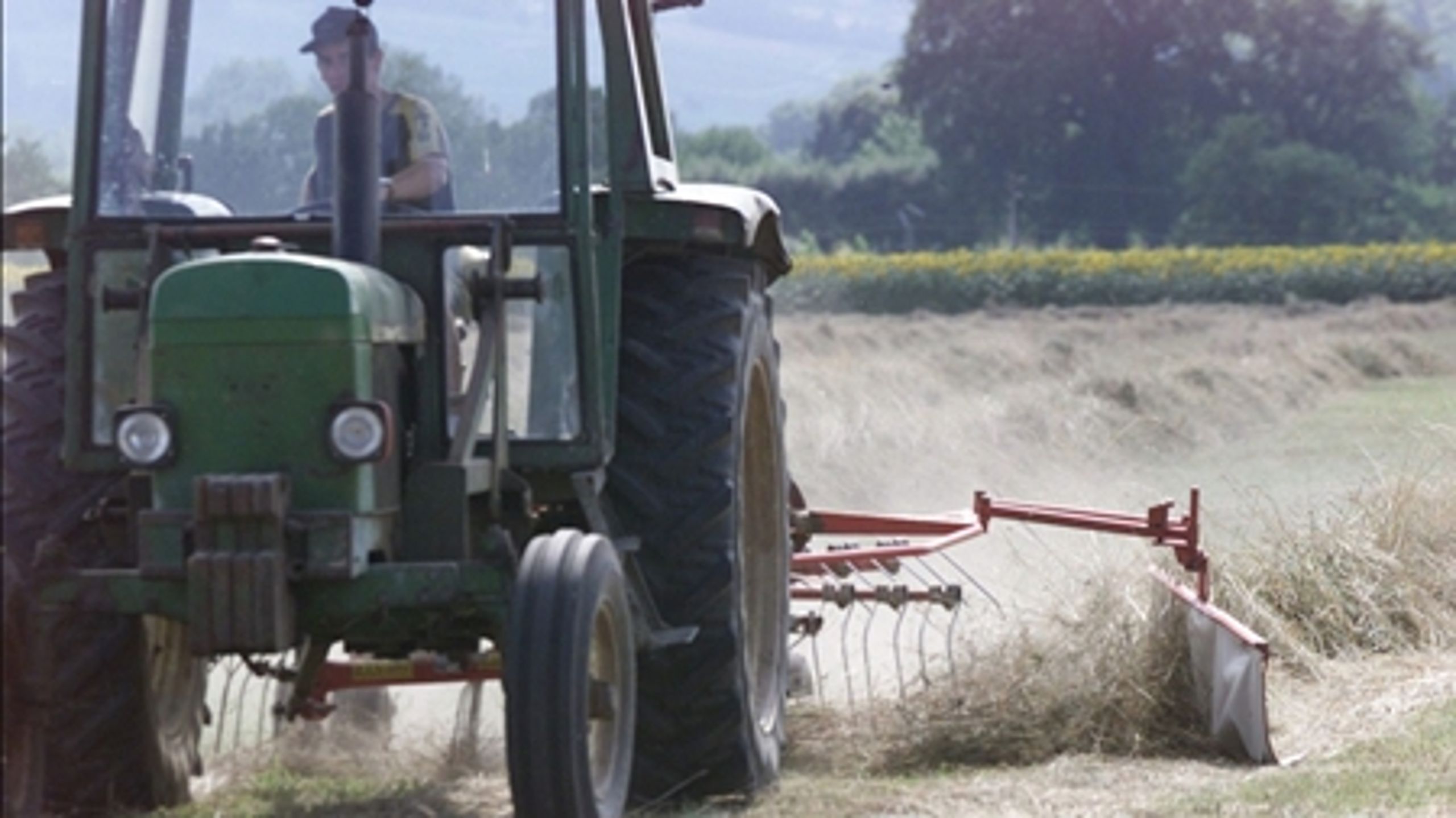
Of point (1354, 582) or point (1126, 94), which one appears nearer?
point (1354, 582)

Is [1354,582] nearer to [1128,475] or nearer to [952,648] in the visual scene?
[952,648]

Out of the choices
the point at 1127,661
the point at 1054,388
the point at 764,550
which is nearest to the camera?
the point at 764,550

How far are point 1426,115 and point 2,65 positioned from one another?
6525cm

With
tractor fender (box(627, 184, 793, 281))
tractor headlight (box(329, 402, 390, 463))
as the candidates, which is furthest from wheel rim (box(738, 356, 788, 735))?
tractor headlight (box(329, 402, 390, 463))

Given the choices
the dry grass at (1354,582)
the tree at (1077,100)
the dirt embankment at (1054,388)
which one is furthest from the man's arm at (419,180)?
the tree at (1077,100)

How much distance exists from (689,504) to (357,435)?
4.31ft

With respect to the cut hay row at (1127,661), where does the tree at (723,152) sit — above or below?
above

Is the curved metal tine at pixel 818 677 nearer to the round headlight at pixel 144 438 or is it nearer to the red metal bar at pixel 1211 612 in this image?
the red metal bar at pixel 1211 612

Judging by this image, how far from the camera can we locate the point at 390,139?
6.71 meters

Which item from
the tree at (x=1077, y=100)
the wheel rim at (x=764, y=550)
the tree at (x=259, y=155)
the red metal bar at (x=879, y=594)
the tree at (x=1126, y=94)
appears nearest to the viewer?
the tree at (x=259, y=155)

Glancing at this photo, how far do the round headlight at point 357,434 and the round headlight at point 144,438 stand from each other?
36 cm

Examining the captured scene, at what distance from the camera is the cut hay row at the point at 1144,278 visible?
44.6m

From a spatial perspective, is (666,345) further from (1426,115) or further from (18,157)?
(1426,115)

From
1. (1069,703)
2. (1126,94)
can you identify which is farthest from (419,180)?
(1126,94)
